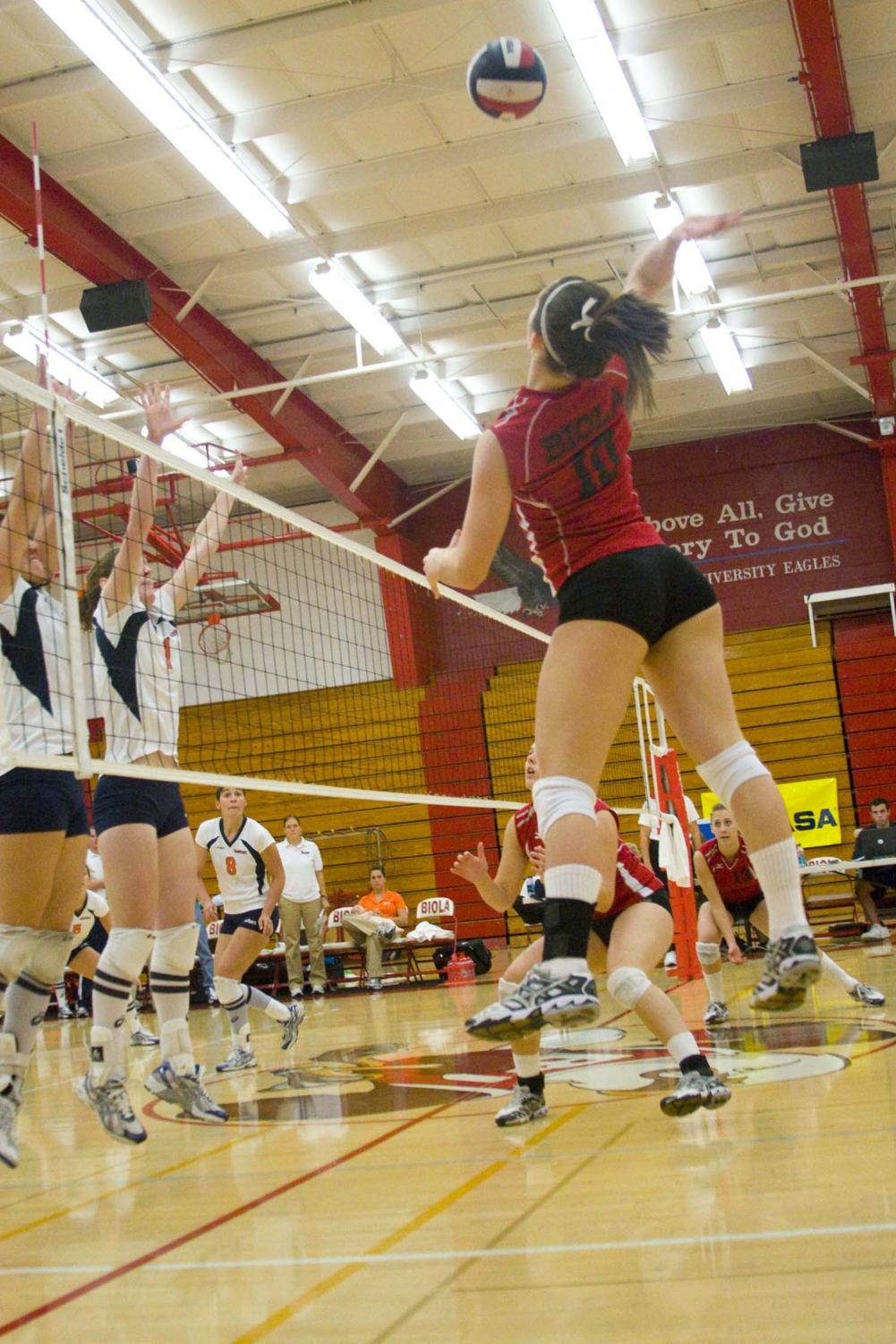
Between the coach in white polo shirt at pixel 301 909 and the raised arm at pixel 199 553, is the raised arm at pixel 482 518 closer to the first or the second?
the raised arm at pixel 199 553

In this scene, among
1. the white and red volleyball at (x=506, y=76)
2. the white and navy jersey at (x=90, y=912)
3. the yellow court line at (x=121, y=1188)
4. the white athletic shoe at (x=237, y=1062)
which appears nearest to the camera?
the yellow court line at (x=121, y=1188)

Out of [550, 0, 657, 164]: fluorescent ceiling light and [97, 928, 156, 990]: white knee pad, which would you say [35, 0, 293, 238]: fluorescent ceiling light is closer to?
[550, 0, 657, 164]: fluorescent ceiling light

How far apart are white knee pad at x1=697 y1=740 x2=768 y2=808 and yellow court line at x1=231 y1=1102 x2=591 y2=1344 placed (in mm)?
1141

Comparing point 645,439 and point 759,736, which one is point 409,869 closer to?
point 759,736

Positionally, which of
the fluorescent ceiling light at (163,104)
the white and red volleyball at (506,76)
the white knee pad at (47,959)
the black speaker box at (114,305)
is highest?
the fluorescent ceiling light at (163,104)

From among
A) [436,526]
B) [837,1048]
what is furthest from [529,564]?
[837,1048]

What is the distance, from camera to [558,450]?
3010mm

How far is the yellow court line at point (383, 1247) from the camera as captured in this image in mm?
2303

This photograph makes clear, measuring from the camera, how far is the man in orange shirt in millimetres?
14836

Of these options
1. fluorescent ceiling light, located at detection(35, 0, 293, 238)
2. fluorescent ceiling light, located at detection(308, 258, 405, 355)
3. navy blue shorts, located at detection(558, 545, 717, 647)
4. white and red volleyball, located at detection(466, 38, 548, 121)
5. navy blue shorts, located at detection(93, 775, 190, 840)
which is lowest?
navy blue shorts, located at detection(93, 775, 190, 840)

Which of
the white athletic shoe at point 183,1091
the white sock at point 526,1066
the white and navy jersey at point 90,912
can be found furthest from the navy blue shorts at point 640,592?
the white and navy jersey at point 90,912

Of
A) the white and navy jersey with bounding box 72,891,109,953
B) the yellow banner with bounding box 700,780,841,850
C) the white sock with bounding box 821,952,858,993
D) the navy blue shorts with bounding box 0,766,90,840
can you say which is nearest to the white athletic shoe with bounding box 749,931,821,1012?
the navy blue shorts with bounding box 0,766,90,840

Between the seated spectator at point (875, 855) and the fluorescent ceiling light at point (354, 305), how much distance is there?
7.92 m

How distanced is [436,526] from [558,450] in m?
19.6
